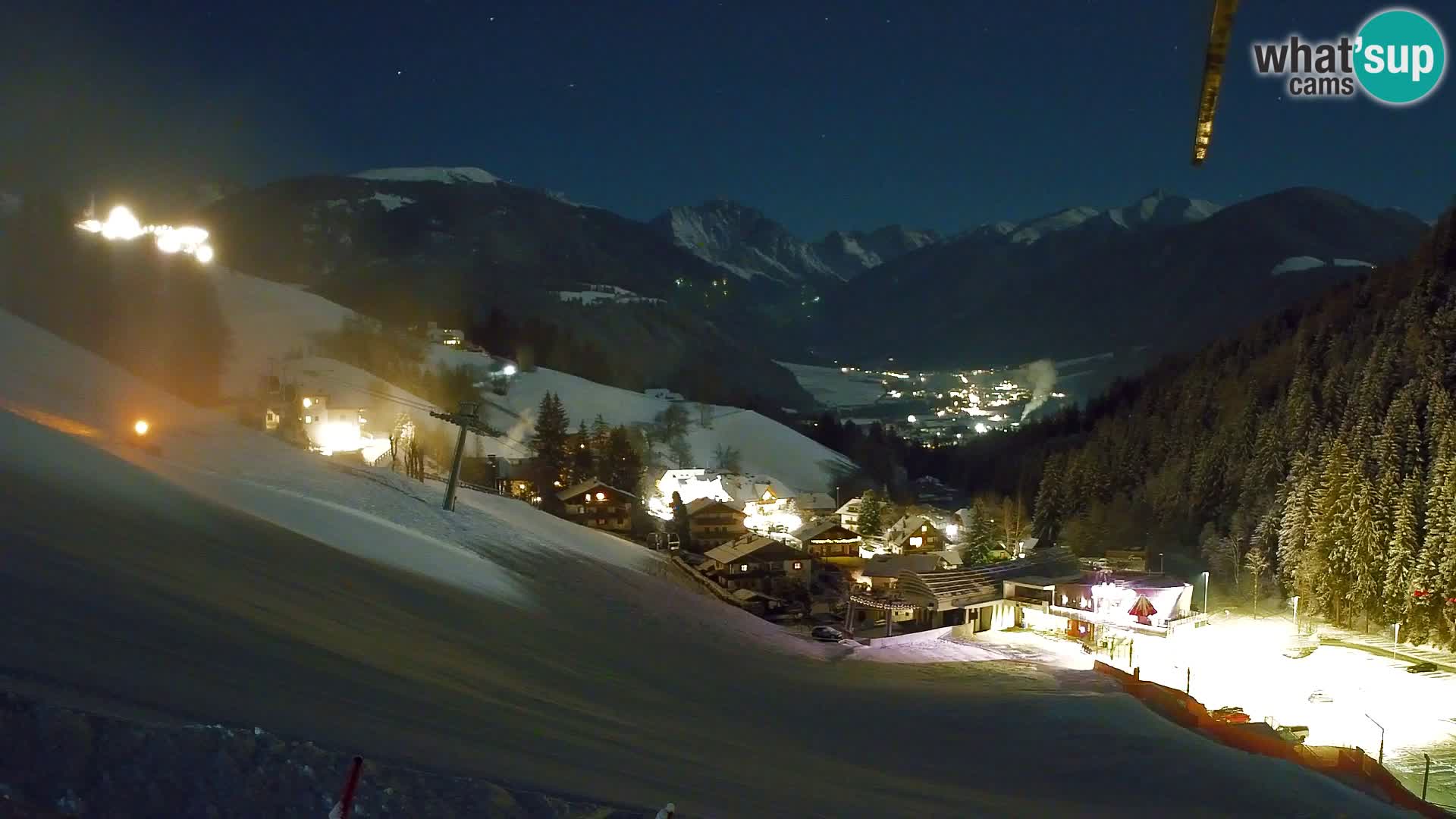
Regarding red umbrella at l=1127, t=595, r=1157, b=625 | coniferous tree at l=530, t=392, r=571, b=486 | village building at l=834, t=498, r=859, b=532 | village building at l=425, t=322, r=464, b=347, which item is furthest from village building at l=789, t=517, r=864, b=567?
village building at l=425, t=322, r=464, b=347

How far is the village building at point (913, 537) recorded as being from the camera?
57.0 metres

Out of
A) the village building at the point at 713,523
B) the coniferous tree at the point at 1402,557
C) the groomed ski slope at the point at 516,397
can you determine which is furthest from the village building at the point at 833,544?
the coniferous tree at the point at 1402,557

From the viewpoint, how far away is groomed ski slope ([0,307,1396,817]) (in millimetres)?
6059

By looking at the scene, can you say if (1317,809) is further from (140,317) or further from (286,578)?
(140,317)

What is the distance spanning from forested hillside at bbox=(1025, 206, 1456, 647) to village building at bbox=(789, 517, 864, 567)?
1362 cm

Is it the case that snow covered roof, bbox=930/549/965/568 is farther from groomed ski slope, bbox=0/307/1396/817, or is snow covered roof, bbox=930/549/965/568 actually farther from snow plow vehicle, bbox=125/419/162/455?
snow plow vehicle, bbox=125/419/162/455

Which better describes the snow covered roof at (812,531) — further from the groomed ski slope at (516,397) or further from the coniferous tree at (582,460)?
the groomed ski slope at (516,397)

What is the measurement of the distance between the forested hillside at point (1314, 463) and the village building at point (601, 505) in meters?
28.9

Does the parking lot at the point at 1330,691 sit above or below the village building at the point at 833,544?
below

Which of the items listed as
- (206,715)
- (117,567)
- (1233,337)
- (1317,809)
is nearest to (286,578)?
(117,567)

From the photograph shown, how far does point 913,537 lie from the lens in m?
57.9

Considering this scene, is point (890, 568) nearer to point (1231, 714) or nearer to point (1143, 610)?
point (1143, 610)

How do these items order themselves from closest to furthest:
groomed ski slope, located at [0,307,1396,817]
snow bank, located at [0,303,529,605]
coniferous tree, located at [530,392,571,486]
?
groomed ski slope, located at [0,307,1396,817] < snow bank, located at [0,303,529,605] < coniferous tree, located at [530,392,571,486]

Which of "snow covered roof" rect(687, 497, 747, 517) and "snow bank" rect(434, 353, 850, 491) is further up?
"snow bank" rect(434, 353, 850, 491)
